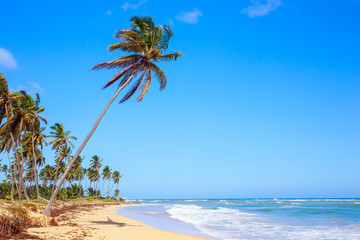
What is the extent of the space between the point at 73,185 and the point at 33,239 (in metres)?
63.6

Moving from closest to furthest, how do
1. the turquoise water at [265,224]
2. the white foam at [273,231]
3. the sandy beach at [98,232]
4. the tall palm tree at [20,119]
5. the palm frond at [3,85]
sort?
1. the sandy beach at [98,232]
2. the white foam at [273,231]
3. the turquoise water at [265,224]
4. the palm frond at [3,85]
5. the tall palm tree at [20,119]

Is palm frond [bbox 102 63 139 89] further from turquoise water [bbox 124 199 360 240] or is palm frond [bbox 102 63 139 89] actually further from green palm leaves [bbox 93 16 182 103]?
turquoise water [bbox 124 199 360 240]

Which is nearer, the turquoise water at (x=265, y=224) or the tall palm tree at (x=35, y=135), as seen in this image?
the turquoise water at (x=265, y=224)

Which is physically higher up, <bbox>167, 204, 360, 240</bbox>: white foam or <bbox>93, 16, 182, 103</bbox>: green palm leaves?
<bbox>93, 16, 182, 103</bbox>: green palm leaves

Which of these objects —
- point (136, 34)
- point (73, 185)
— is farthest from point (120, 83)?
point (73, 185)

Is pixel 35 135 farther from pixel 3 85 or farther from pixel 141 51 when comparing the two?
pixel 141 51

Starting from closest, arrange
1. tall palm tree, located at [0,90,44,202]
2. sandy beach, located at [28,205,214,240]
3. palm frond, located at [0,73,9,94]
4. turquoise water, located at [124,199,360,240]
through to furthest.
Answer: sandy beach, located at [28,205,214,240] < turquoise water, located at [124,199,360,240] < palm frond, located at [0,73,9,94] < tall palm tree, located at [0,90,44,202]

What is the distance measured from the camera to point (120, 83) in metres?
16.0

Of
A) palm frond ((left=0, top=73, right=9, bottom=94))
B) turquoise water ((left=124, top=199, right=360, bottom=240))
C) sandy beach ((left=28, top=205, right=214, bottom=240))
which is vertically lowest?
turquoise water ((left=124, top=199, right=360, bottom=240))

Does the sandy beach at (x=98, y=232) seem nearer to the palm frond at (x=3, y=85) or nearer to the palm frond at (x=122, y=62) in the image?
the palm frond at (x=122, y=62)

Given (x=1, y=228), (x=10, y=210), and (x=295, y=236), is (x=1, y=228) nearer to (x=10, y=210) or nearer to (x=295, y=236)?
(x=10, y=210)

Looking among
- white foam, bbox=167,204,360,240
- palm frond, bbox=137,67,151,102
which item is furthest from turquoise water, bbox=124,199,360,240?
palm frond, bbox=137,67,151,102

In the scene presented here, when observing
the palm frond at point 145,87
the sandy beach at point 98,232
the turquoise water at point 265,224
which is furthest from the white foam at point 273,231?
the palm frond at point 145,87

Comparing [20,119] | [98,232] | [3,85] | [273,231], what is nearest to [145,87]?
[98,232]
